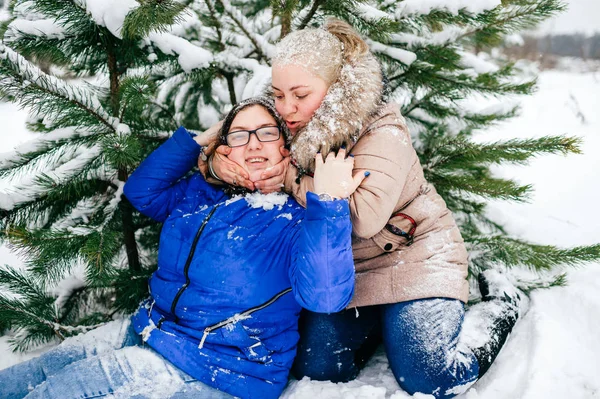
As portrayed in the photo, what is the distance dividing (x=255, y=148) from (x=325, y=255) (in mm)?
700

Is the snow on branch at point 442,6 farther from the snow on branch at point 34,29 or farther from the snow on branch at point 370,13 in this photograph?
the snow on branch at point 34,29

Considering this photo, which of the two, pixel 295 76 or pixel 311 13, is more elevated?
pixel 311 13

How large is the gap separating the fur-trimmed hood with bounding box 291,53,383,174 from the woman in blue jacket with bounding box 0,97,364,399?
13cm

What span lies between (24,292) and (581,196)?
20.0 ft

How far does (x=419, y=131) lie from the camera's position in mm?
2822

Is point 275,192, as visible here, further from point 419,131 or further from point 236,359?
point 419,131

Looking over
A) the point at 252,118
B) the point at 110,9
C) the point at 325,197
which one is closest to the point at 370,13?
the point at 252,118

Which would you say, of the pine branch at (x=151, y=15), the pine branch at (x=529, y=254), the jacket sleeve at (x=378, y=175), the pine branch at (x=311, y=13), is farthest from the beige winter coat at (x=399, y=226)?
the pine branch at (x=151, y=15)

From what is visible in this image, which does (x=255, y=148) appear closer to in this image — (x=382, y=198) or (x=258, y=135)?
(x=258, y=135)

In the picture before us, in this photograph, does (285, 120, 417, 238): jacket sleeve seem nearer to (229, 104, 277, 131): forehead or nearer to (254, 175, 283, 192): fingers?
(254, 175, 283, 192): fingers

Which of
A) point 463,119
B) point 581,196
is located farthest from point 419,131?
point 581,196

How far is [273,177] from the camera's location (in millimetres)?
2012

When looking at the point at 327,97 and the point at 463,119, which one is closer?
the point at 327,97

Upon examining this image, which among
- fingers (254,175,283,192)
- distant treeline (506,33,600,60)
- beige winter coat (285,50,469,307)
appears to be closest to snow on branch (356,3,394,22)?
beige winter coat (285,50,469,307)
